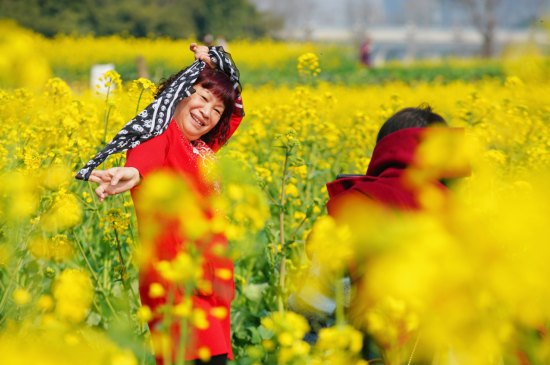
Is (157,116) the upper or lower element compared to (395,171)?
upper

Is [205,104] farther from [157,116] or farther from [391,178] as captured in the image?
[391,178]

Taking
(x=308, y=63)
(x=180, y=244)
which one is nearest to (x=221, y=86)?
(x=180, y=244)

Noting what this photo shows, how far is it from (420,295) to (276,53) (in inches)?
585

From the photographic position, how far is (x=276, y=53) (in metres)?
14.9

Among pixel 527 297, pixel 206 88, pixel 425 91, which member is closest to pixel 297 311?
pixel 206 88

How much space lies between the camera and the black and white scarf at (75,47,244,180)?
1.18 meters

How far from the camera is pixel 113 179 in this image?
1.03m

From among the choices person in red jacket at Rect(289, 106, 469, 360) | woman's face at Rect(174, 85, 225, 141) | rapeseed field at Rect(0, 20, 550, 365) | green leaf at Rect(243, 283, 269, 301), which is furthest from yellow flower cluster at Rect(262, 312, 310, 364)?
green leaf at Rect(243, 283, 269, 301)

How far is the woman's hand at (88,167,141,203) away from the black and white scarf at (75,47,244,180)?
69 millimetres

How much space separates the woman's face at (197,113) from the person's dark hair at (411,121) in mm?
509

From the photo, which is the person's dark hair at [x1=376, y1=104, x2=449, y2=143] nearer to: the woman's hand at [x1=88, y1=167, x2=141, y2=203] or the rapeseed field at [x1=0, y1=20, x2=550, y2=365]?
the rapeseed field at [x1=0, y1=20, x2=550, y2=365]

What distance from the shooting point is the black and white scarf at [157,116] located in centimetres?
118

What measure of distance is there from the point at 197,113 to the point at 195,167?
155 mm

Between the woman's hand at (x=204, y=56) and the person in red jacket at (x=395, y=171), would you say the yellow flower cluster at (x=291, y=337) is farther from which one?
the woman's hand at (x=204, y=56)
